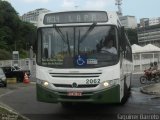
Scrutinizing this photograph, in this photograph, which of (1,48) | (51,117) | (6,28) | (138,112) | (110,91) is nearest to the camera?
(110,91)

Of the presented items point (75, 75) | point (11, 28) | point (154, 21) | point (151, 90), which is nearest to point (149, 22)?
point (154, 21)

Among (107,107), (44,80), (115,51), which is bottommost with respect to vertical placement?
(107,107)

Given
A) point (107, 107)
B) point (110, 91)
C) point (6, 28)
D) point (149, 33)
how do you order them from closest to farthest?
1. point (110, 91)
2. point (107, 107)
3. point (149, 33)
4. point (6, 28)

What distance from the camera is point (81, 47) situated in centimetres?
1245

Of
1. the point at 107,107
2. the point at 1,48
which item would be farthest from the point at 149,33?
the point at 107,107

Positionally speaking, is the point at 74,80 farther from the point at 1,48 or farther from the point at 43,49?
the point at 1,48

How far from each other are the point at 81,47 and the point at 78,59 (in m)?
0.36

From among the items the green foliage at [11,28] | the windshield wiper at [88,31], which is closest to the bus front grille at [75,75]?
the windshield wiper at [88,31]

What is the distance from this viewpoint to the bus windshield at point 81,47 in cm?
1235

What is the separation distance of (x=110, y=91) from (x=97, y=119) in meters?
0.96

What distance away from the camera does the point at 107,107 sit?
51.2 ft

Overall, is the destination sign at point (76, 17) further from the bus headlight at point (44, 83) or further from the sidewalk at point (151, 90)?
the sidewalk at point (151, 90)

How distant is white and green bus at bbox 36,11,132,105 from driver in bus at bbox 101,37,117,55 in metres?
0.04

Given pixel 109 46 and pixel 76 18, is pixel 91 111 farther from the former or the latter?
pixel 76 18
